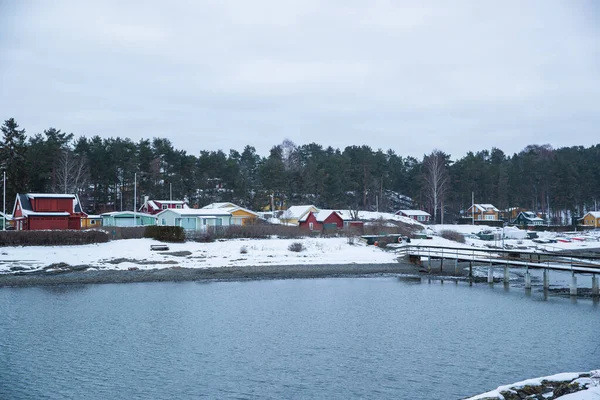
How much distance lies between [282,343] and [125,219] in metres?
52.9

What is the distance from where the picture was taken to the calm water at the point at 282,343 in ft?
53.9

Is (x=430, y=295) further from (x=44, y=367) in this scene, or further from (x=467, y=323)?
(x=44, y=367)

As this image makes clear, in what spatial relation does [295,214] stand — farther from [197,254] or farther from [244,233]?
[197,254]

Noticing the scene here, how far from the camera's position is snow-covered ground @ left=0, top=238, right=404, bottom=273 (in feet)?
137

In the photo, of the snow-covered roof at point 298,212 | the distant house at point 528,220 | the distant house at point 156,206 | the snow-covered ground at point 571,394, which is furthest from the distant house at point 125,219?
the distant house at point 528,220

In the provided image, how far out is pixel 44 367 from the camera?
18.0m

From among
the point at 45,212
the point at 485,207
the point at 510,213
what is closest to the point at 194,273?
the point at 45,212

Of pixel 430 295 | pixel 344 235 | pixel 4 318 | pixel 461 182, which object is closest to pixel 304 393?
pixel 4 318

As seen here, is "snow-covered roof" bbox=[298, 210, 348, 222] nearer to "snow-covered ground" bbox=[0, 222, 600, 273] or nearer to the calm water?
"snow-covered ground" bbox=[0, 222, 600, 273]

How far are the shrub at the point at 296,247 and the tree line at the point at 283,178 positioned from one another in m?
28.9

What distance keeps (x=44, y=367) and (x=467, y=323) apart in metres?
17.4

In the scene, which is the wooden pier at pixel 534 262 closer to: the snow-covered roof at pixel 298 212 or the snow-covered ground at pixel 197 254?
the snow-covered ground at pixel 197 254

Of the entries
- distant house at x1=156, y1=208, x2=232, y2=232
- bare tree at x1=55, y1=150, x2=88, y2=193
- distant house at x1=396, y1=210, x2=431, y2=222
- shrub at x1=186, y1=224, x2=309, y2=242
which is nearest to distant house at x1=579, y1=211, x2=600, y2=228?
distant house at x1=396, y1=210, x2=431, y2=222

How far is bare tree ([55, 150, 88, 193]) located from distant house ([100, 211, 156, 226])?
8.03 meters
